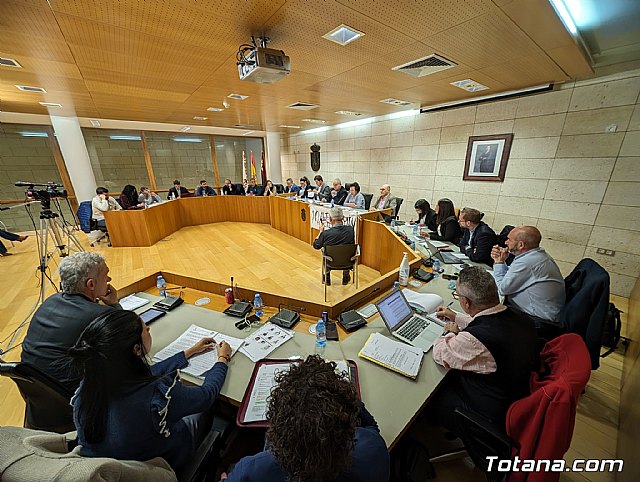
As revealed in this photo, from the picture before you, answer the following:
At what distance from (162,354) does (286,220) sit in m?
5.15

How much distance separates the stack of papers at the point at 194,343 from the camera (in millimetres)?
1464

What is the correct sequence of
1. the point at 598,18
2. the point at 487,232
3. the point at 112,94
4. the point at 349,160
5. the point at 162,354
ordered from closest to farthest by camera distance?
the point at 162,354 → the point at 598,18 → the point at 487,232 → the point at 112,94 → the point at 349,160

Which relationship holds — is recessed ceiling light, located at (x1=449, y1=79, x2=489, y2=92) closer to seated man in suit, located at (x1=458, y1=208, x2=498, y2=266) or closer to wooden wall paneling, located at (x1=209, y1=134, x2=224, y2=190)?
seated man in suit, located at (x1=458, y1=208, x2=498, y2=266)

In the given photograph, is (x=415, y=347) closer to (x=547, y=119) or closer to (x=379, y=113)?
(x=547, y=119)

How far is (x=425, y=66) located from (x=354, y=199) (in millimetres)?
3084

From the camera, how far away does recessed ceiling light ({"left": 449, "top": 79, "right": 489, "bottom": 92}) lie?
3784 millimetres

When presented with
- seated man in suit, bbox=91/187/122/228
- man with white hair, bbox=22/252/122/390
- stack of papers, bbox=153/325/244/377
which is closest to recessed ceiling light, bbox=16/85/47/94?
seated man in suit, bbox=91/187/122/228

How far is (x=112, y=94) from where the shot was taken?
4188 mm

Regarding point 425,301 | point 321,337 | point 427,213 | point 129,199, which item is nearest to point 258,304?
point 321,337

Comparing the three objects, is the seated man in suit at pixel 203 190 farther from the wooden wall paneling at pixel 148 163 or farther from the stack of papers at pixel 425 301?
the stack of papers at pixel 425 301

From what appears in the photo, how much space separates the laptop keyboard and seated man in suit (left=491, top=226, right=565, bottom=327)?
0.97 m

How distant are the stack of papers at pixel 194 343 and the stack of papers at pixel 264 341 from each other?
7 centimetres

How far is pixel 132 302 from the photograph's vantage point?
218 cm

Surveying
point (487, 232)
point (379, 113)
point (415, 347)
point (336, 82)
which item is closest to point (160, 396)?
point (415, 347)
